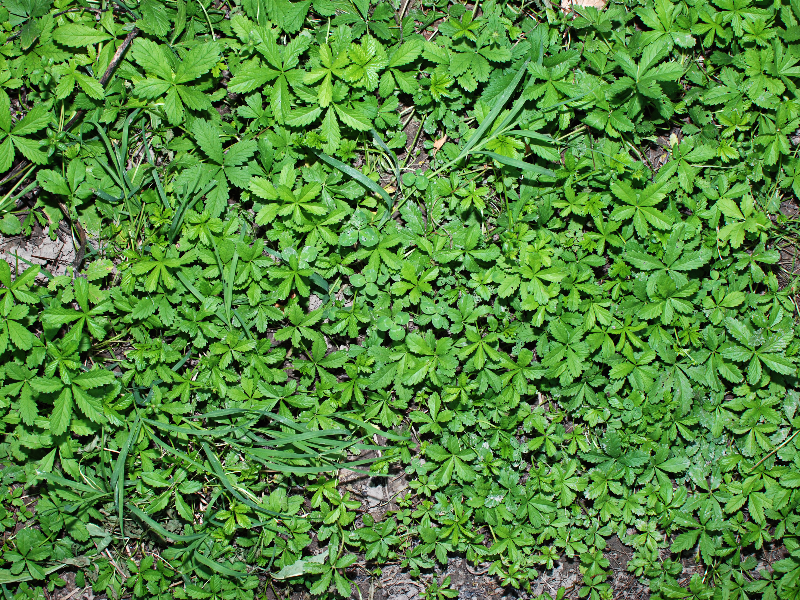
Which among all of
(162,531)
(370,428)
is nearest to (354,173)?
(370,428)

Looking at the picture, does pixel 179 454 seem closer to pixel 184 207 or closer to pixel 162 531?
pixel 162 531

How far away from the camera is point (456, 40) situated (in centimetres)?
300

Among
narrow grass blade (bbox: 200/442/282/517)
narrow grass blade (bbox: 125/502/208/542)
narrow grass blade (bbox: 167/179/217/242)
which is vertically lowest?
narrow grass blade (bbox: 125/502/208/542)

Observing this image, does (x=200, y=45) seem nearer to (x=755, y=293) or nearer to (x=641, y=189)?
(x=641, y=189)

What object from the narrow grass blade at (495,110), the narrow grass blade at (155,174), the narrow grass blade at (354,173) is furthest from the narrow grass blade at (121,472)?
the narrow grass blade at (495,110)

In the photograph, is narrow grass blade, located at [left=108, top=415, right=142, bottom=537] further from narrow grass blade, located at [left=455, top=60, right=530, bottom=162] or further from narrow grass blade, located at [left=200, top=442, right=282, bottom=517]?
narrow grass blade, located at [left=455, top=60, right=530, bottom=162]

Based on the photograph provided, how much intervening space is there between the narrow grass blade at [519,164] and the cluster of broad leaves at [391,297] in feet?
0.13

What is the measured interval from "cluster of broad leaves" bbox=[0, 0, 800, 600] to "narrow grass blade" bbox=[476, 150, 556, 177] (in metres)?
0.04

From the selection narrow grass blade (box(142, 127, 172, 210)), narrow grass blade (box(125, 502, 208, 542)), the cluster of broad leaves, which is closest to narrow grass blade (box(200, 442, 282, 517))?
the cluster of broad leaves

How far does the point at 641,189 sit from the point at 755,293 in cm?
91

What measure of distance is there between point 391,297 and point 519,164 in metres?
1.00

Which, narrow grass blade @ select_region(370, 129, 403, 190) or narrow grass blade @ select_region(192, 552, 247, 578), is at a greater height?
narrow grass blade @ select_region(370, 129, 403, 190)

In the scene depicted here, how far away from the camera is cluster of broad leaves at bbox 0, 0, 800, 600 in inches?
113

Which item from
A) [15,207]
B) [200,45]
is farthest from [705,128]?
[15,207]
